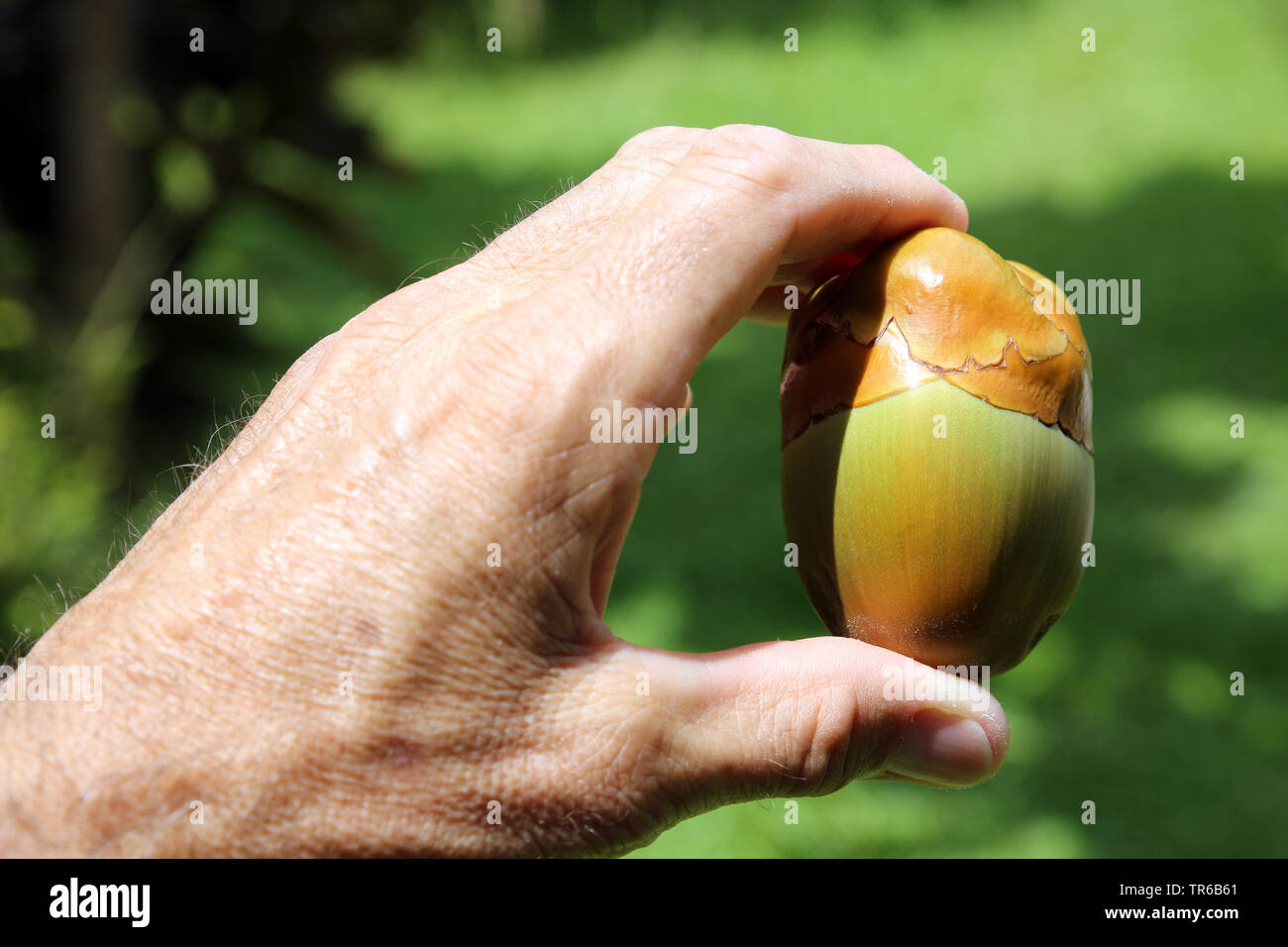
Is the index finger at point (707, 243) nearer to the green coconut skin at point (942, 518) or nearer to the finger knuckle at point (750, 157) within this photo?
the finger knuckle at point (750, 157)

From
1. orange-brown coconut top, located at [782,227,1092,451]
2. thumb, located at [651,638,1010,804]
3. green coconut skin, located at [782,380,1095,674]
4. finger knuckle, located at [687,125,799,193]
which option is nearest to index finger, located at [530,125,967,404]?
finger knuckle, located at [687,125,799,193]

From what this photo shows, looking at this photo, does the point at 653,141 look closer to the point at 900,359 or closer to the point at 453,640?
the point at 900,359

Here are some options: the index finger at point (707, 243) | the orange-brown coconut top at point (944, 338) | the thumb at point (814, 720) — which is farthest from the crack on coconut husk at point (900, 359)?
the thumb at point (814, 720)

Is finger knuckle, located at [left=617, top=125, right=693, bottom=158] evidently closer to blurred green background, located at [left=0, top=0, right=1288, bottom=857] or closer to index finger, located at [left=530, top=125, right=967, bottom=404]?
index finger, located at [left=530, top=125, right=967, bottom=404]

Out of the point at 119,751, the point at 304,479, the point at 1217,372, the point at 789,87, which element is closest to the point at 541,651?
the point at 304,479

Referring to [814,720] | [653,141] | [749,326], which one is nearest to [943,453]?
[814,720]

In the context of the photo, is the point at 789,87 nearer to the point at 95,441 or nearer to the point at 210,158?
the point at 210,158
